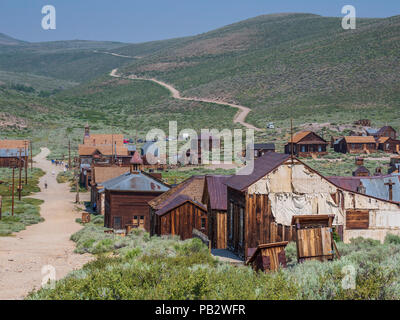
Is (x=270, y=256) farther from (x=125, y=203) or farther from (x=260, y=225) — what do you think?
(x=125, y=203)

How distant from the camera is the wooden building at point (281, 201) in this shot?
58.0 feet

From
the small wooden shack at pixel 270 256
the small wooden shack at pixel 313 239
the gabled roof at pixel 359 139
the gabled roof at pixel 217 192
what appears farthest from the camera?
the gabled roof at pixel 359 139

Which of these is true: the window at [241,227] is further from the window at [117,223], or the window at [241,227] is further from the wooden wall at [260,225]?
the window at [117,223]

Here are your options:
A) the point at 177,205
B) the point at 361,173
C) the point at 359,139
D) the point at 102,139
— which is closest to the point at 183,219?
the point at 177,205

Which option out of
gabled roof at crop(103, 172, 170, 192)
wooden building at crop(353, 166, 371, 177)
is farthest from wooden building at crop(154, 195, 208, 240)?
wooden building at crop(353, 166, 371, 177)

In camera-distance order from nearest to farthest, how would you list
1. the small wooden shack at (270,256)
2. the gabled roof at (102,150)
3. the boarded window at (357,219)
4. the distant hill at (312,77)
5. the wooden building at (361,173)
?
the small wooden shack at (270,256) → the boarded window at (357,219) → the wooden building at (361,173) → the gabled roof at (102,150) → the distant hill at (312,77)

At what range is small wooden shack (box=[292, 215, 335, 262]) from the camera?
13.1 m

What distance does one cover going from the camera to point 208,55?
190 m

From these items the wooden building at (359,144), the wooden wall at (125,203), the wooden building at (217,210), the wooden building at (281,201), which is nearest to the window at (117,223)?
the wooden wall at (125,203)

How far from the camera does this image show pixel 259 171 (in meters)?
18.4

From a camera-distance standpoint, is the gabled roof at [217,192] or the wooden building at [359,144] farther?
the wooden building at [359,144]

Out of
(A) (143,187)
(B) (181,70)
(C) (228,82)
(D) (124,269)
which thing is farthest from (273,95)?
(D) (124,269)

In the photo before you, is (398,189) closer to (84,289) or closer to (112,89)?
(84,289)

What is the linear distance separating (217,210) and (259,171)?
378 cm
